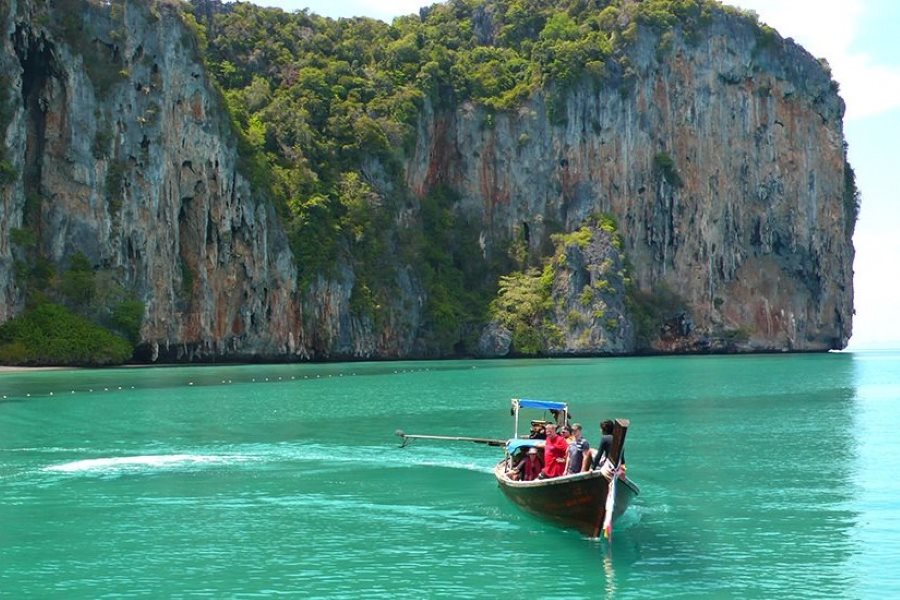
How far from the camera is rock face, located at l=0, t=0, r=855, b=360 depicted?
264 ft

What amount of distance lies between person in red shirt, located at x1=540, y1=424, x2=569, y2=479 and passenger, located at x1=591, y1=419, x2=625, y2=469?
8.33ft

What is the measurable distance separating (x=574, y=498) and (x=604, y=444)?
4.41ft

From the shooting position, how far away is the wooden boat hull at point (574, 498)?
69.1 feet

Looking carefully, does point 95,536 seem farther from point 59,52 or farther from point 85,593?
Answer: point 59,52

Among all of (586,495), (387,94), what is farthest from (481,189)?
(586,495)

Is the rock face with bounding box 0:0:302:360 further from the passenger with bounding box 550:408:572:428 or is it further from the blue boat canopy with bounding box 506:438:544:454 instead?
the blue boat canopy with bounding box 506:438:544:454

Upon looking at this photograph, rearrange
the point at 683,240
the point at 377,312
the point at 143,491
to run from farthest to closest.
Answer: the point at 683,240 → the point at 377,312 → the point at 143,491

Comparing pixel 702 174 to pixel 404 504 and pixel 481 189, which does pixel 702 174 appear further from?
pixel 404 504

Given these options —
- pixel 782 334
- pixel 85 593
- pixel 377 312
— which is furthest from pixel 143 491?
pixel 782 334

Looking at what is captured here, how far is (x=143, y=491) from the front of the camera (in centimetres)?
2770

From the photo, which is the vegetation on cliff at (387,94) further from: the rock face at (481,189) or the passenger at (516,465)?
the passenger at (516,465)

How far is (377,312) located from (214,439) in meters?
66.6

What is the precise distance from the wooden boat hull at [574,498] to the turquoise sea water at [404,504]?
0.40 m

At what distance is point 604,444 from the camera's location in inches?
828
